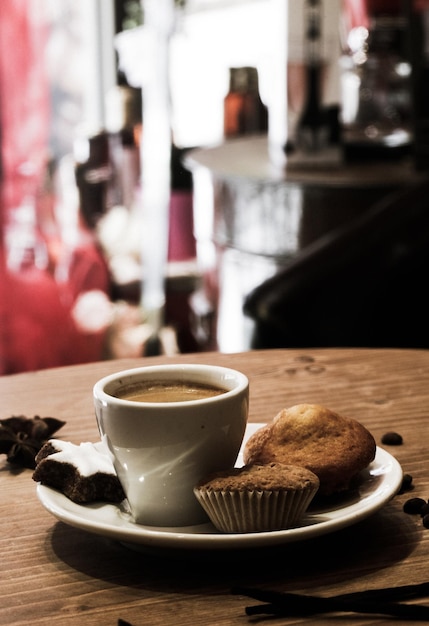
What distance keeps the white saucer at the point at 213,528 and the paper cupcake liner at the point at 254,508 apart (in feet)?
0.04

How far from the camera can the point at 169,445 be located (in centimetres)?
64

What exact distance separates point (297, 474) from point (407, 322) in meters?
1.14

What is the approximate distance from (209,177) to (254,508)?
67.5 inches

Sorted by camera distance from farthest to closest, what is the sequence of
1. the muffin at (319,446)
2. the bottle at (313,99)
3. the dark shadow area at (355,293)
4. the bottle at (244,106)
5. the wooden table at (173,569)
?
1. the bottle at (244,106)
2. the bottle at (313,99)
3. the dark shadow area at (355,293)
4. the muffin at (319,446)
5. the wooden table at (173,569)

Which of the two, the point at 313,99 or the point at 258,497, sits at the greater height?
the point at 313,99

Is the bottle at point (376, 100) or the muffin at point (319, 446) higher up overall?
the bottle at point (376, 100)

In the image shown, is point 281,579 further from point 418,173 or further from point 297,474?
point 418,173

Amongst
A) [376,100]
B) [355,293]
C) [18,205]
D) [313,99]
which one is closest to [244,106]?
[18,205]

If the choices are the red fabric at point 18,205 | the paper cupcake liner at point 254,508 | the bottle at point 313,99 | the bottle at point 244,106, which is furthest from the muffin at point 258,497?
the bottle at point 244,106

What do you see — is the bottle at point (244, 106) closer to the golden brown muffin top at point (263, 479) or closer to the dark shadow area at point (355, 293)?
the dark shadow area at point (355, 293)

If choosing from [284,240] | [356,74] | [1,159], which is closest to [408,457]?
[284,240]

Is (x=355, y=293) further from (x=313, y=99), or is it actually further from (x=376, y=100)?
(x=376, y=100)

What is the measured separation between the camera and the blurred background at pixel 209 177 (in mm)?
1723

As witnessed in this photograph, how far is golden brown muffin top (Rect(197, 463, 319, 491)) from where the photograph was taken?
596 mm
